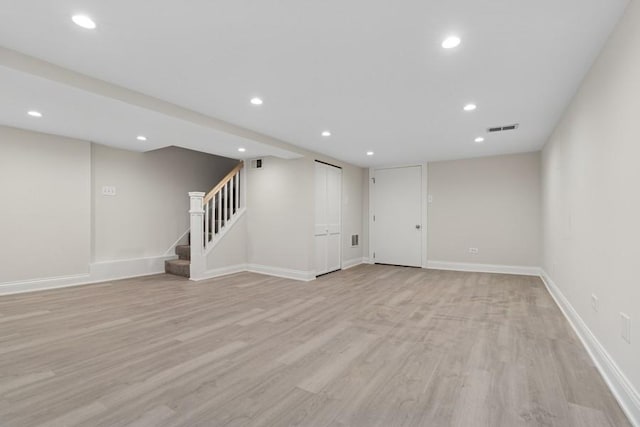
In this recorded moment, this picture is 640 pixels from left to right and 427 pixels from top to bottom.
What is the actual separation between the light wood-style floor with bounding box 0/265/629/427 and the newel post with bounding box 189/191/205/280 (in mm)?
1184

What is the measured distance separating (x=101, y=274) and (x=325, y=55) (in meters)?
5.15

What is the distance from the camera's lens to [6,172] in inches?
165

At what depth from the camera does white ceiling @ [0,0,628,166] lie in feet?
6.09

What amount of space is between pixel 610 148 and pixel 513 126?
223cm

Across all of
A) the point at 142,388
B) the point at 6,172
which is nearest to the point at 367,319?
the point at 142,388

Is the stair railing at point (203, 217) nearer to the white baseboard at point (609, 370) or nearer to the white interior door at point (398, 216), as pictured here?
the white interior door at point (398, 216)

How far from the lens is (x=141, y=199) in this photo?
5.81 metres

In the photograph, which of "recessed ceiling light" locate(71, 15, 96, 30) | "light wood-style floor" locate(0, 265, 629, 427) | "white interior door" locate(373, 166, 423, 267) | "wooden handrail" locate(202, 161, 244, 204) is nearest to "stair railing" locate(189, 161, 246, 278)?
"wooden handrail" locate(202, 161, 244, 204)

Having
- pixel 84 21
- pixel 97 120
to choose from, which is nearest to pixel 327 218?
pixel 97 120

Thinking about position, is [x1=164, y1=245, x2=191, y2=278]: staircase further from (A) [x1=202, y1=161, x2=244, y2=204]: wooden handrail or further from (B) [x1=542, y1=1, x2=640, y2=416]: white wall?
(B) [x1=542, y1=1, x2=640, y2=416]: white wall

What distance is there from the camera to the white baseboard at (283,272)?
550cm

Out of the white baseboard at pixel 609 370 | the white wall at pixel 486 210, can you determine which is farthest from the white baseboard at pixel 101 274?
the white baseboard at pixel 609 370

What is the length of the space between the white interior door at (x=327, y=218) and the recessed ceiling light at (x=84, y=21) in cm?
409

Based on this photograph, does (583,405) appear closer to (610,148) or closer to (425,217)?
(610,148)
